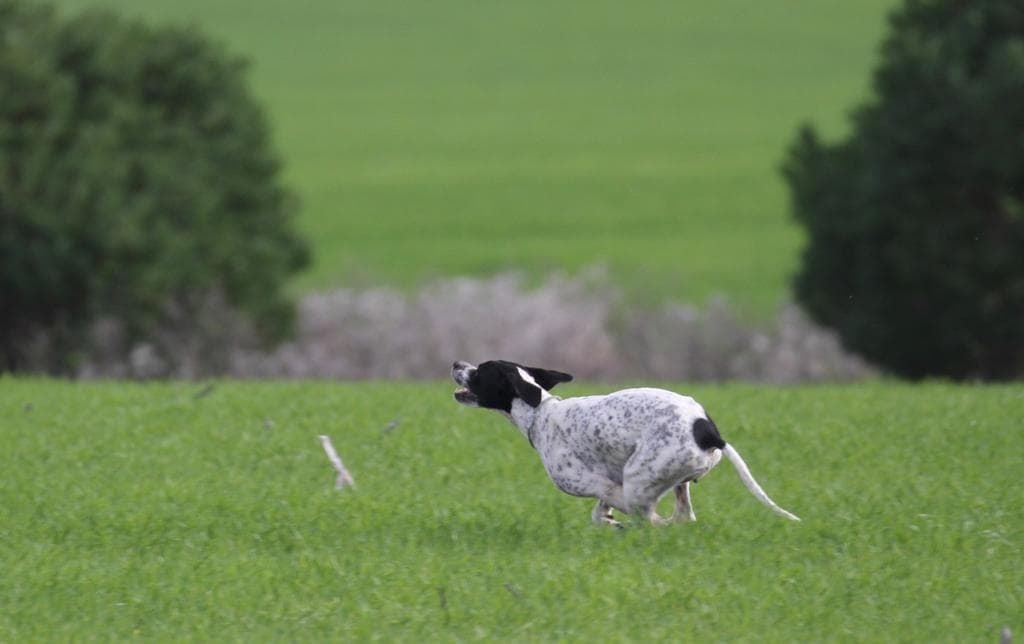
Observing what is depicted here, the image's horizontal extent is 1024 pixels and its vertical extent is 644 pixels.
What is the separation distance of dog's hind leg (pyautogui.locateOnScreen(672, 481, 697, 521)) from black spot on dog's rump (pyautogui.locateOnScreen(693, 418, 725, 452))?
0.65 metres

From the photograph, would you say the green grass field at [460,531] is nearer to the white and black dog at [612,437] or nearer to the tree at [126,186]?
the white and black dog at [612,437]

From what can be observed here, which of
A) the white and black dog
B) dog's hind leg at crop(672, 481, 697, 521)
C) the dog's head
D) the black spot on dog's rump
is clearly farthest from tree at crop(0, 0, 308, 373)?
the black spot on dog's rump

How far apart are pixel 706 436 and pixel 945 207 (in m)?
11.1

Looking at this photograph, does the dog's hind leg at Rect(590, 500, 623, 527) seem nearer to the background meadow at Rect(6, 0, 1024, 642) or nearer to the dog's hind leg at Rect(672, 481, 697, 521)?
the background meadow at Rect(6, 0, 1024, 642)

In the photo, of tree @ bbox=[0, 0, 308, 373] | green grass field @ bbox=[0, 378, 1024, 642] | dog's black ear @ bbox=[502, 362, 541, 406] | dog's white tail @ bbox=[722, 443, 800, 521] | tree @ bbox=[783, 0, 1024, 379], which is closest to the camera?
green grass field @ bbox=[0, 378, 1024, 642]

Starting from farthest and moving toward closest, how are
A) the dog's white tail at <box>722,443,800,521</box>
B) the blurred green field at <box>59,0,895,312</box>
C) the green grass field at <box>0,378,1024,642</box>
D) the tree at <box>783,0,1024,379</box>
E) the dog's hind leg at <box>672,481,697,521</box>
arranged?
the blurred green field at <box>59,0,895,312</box> → the tree at <box>783,0,1024,379</box> → the dog's hind leg at <box>672,481,697,521</box> → the dog's white tail at <box>722,443,800,521</box> → the green grass field at <box>0,378,1024,642</box>

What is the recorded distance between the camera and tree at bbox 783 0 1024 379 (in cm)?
1825

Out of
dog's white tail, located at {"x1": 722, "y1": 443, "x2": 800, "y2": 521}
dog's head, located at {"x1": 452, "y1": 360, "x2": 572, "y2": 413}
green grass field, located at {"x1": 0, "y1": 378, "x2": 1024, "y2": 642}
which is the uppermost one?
dog's head, located at {"x1": 452, "y1": 360, "x2": 572, "y2": 413}

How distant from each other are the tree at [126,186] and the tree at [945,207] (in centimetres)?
726

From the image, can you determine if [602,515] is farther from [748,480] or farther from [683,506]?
[748,480]

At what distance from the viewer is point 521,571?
26.8ft

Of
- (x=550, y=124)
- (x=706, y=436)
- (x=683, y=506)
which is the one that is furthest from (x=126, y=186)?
(x=550, y=124)

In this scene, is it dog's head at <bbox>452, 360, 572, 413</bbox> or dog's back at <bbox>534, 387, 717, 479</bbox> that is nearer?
dog's back at <bbox>534, 387, 717, 479</bbox>

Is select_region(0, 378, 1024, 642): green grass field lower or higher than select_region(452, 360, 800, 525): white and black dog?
lower
